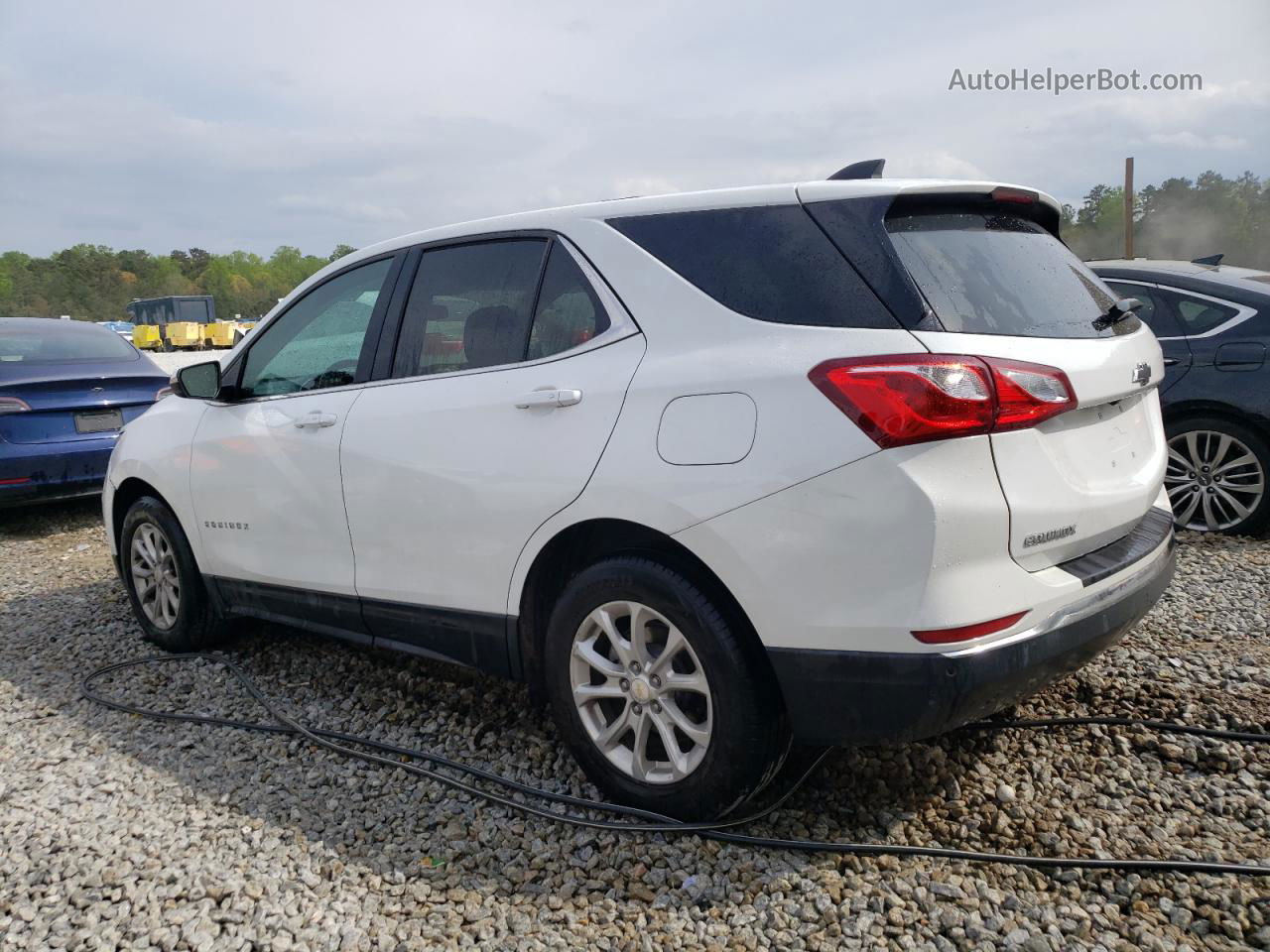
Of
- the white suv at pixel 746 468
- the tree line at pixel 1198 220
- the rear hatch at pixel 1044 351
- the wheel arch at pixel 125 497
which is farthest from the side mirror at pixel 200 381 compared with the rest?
the tree line at pixel 1198 220

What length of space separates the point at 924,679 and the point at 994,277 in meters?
1.12

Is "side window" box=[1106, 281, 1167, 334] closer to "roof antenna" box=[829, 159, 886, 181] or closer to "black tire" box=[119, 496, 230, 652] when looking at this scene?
"roof antenna" box=[829, 159, 886, 181]

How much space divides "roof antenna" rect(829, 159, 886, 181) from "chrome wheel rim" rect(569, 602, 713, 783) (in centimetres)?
137

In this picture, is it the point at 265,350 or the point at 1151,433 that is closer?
the point at 1151,433

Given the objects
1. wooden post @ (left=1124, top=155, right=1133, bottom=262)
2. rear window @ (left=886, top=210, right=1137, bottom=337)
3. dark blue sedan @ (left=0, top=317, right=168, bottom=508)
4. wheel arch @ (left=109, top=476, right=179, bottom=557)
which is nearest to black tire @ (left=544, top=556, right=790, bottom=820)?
rear window @ (left=886, top=210, right=1137, bottom=337)

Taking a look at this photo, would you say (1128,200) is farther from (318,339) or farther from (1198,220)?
(1198,220)

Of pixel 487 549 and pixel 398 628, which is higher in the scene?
pixel 487 549

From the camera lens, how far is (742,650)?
2594 millimetres

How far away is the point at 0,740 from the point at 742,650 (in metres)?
3.03

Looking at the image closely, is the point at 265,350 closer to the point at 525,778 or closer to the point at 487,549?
the point at 487,549

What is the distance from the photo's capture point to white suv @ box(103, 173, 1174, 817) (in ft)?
7.77

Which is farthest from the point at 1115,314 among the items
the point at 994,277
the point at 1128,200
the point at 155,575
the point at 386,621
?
the point at 1128,200

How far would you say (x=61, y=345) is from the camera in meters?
8.16

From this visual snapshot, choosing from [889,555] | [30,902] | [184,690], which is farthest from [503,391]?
[184,690]
